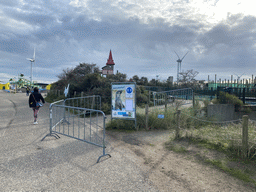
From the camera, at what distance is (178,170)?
4.00 metres

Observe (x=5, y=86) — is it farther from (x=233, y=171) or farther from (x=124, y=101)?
(x=233, y=171)

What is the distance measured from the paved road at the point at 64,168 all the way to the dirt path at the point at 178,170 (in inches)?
10.3

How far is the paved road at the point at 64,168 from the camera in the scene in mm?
3312

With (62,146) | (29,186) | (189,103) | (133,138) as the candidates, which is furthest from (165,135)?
(189,103)

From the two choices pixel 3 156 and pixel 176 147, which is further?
pixel 176 147

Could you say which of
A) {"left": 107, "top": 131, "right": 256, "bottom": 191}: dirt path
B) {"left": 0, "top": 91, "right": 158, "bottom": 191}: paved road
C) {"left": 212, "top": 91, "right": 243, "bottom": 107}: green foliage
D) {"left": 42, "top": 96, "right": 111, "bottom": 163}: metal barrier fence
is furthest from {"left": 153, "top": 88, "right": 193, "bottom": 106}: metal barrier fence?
{"left": 0, "top": 91, "right": 158, "bottom": 191}: paved road

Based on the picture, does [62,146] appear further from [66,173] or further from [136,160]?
[136,160]

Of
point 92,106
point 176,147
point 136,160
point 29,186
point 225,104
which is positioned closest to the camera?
point 29,186

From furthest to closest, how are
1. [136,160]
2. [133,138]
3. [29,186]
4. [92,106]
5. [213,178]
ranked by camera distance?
[92,106] < [133,138] < [136,160] < [213,178] < [29,186]

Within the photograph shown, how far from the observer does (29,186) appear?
329 cm

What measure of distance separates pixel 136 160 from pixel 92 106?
7.86 metres

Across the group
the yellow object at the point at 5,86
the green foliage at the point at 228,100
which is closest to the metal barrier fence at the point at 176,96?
the green foliage at the point at 228,100

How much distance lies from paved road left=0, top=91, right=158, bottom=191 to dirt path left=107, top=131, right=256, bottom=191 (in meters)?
0.26

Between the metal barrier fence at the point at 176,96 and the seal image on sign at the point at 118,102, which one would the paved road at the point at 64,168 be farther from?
the metal barrier fence at the point at 176,96
